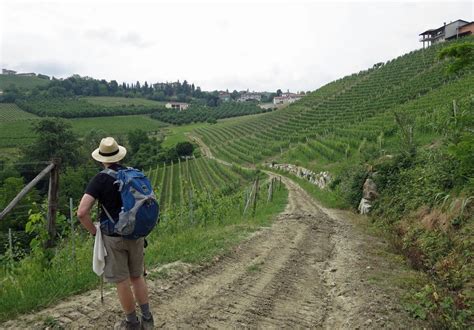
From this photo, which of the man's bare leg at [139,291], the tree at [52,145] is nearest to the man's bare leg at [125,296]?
the man's bare leg at [139,291]

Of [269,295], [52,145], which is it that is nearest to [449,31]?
[52,145]

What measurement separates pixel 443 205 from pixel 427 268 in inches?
76.2

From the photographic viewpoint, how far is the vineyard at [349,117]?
27250mm

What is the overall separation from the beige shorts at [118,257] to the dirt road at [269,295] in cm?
70

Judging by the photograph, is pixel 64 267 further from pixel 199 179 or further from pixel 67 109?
pixel 67 109

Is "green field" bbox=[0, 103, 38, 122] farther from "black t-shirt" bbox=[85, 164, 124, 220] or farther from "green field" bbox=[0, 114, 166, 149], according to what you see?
"black t-shirt" bbox=[85, 164, 124, 220]

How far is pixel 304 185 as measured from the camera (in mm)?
25047

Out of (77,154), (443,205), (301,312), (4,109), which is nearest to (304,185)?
(443,205)

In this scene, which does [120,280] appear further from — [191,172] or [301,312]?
[191,172]

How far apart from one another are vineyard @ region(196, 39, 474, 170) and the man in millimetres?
17997

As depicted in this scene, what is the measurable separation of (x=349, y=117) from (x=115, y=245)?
1636 inches

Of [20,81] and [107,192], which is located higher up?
[20,81]

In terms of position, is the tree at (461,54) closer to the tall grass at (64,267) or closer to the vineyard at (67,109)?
the tall grass at (64,267)

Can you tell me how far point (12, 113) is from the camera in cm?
9725
